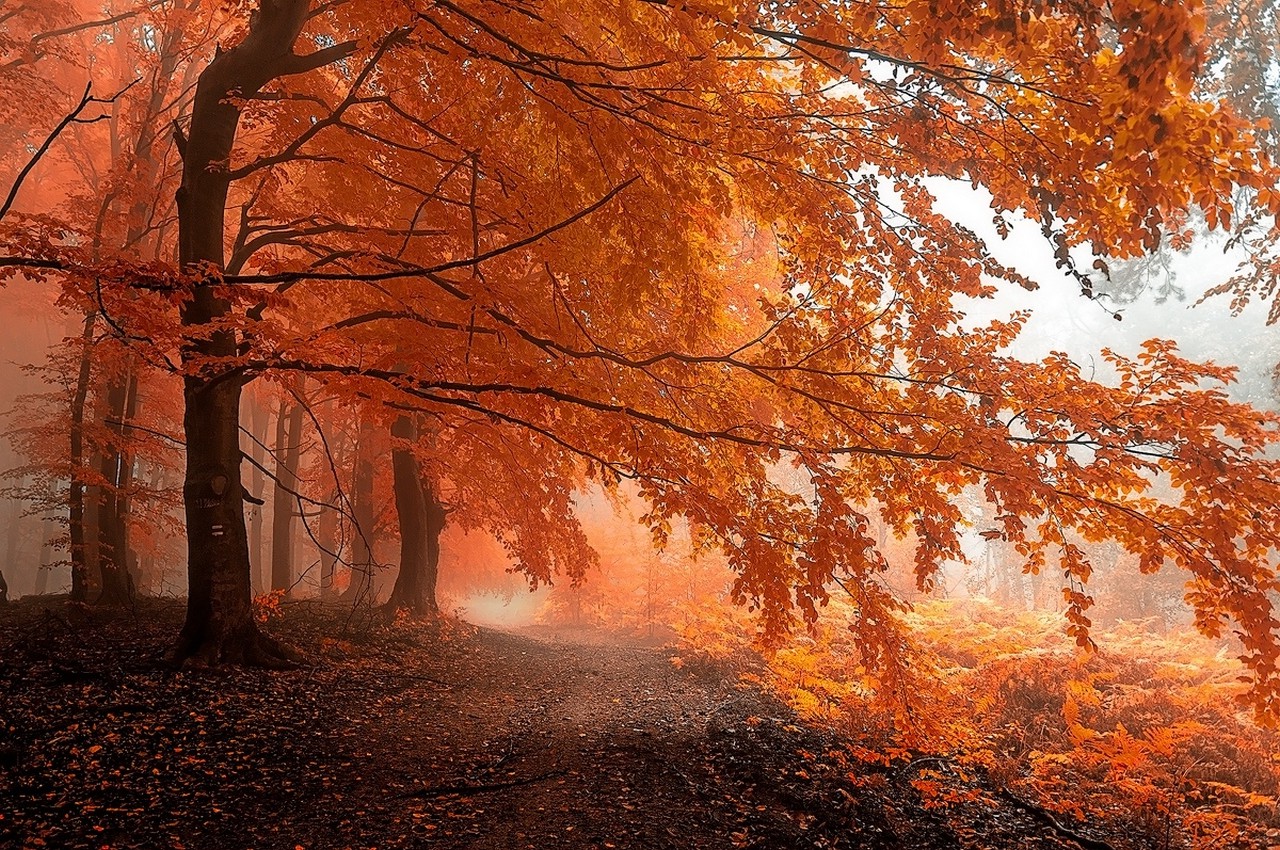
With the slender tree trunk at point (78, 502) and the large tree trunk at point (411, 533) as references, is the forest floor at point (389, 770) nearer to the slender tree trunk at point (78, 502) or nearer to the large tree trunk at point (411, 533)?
the slender tree trunk at point (78, 502)

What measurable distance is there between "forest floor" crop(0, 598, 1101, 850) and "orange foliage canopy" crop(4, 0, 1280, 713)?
4.94 feet

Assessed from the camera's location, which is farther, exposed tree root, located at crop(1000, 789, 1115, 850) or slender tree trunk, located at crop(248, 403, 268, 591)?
slender tree trunk, located at crop(248, 403, 268, 591)

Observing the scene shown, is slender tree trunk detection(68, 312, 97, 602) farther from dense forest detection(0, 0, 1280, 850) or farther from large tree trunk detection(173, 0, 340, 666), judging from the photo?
large tree trunk detection(173, 0, 340, 666)

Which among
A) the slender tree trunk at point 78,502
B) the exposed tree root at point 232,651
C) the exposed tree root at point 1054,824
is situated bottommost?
the exposed tree root at point 1054,824

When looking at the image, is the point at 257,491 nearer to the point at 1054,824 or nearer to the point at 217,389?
the point at 217,389

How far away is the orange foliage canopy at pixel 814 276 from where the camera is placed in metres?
3.63

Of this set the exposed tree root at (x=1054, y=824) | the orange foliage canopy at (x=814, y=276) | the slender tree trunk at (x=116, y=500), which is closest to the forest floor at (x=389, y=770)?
the exposed tree root at (x=1054, y=824)

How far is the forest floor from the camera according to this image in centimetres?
393

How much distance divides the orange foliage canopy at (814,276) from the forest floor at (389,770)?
1.51 metres

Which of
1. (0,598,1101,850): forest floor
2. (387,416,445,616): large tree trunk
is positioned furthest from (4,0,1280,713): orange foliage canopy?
(387,416,445,616): large tree trunk

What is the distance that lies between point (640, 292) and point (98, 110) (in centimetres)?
1815

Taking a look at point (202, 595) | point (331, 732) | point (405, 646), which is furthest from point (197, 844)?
point (405, 646)

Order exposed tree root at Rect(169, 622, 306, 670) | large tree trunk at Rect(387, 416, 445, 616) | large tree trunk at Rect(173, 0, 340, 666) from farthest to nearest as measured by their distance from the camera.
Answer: large tree trunk at Rect(387, 416, 445, 616) < large tree trunk at Rect(173, 0, 340, 666) < exposed tree root at Rect(169, 622, 306, 670)

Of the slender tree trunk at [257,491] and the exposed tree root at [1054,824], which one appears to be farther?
the slender tree trunk at [257,491]
